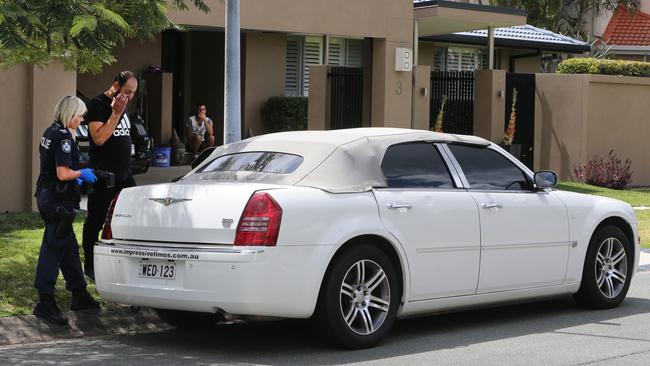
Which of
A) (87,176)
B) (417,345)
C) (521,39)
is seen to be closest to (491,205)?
(417,345)

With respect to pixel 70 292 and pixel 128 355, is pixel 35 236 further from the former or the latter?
pixel 128 355

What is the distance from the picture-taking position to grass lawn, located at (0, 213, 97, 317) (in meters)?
8.66

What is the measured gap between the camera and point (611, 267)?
31.7 feet

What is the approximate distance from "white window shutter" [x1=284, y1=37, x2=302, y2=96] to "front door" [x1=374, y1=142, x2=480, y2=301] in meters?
14.4

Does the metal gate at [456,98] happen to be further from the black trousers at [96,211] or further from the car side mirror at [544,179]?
the black trousers at [96,211]

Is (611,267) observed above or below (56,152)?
below

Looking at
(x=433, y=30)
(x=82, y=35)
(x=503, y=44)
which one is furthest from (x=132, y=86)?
(x=503, y=44)

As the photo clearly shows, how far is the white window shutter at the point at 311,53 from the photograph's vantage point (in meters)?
22.9

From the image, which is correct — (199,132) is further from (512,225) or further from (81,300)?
(512,225)

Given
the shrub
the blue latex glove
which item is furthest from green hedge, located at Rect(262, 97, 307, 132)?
the blue latex glove

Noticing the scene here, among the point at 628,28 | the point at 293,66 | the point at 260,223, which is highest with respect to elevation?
the point at 628,28

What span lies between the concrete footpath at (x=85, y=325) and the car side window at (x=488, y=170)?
107 inches

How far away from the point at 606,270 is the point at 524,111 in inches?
547

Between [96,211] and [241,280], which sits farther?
[96,211]
